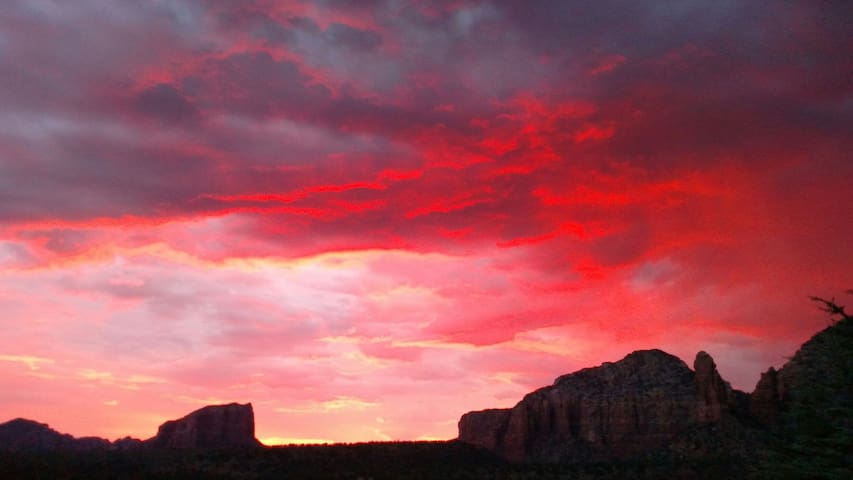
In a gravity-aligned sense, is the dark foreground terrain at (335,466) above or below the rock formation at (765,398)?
below

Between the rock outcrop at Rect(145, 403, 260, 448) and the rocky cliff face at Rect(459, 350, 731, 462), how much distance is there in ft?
168

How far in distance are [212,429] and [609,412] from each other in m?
89.8

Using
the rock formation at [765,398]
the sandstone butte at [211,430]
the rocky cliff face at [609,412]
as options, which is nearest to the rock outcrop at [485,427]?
the rocky cliff face at [609,412]

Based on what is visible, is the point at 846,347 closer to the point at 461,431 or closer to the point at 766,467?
the point at 766,467

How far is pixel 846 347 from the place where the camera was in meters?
30.6

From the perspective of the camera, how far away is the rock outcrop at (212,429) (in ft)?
565

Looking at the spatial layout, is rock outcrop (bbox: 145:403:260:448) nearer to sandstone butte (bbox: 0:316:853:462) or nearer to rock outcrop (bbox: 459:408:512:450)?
sandstone butte (bbox: 0:316:853:462)

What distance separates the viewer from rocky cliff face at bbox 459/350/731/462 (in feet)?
484

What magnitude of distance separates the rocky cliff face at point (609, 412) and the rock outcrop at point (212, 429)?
5107 cm

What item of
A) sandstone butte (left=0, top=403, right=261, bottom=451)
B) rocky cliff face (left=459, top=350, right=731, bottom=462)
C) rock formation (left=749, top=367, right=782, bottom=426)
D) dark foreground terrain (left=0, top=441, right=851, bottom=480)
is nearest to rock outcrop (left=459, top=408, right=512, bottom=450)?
rocky cliff face (left=459, top=350, right=731, bottom=462)

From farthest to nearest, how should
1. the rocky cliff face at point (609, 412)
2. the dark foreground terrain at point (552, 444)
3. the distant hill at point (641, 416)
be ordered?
the rocky cliff face at point (609, 412)
the distant hill at point (641, 416)
the dark foreground terrain at point (552, 444)

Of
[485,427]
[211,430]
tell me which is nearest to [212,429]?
[211,430]

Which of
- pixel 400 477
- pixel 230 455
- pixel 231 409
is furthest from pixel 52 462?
pixel 231 409

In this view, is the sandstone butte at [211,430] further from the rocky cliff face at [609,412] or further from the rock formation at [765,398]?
the rock formation at [765,398]
